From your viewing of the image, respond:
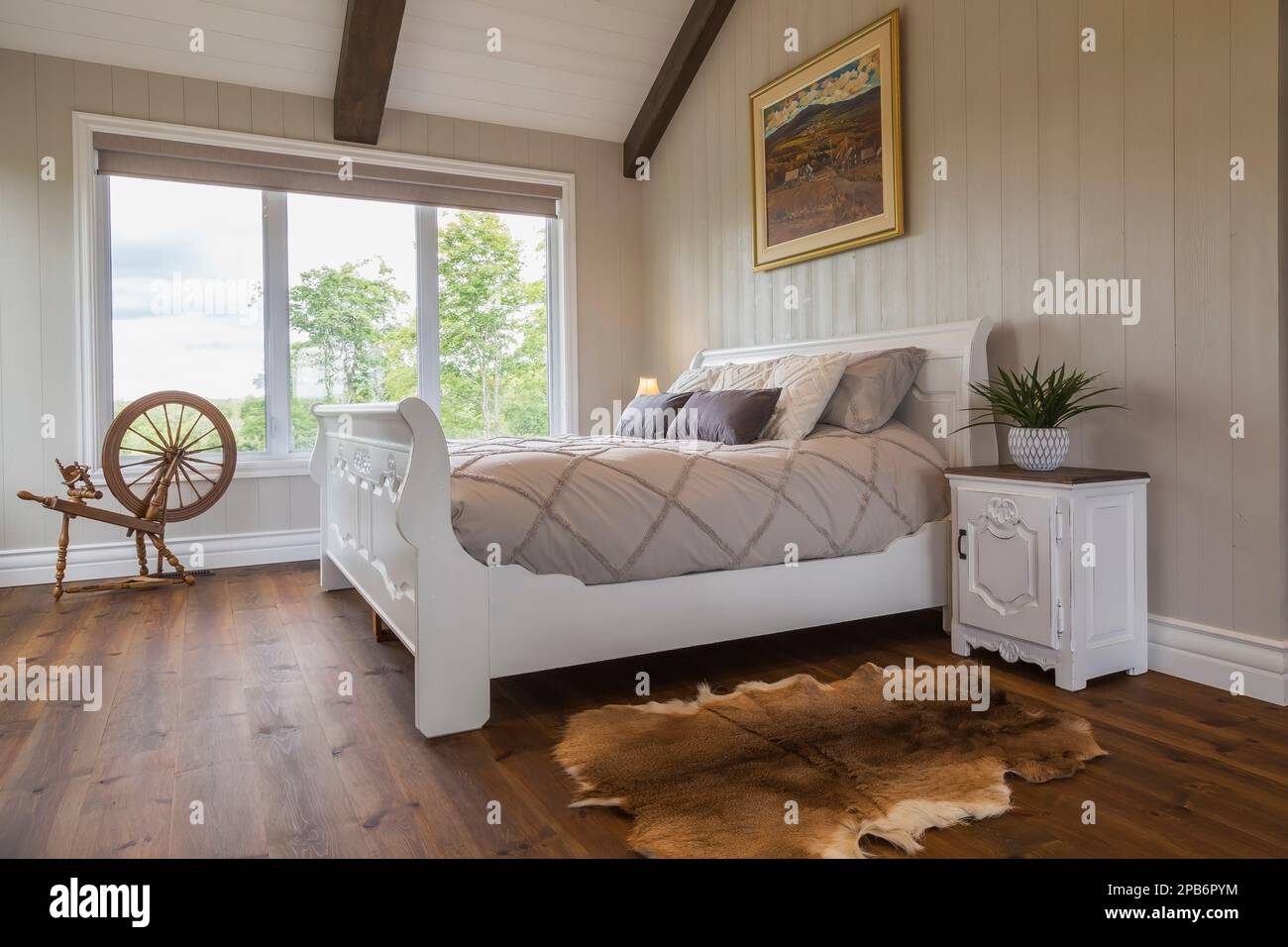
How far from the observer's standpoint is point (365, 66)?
13.9ft

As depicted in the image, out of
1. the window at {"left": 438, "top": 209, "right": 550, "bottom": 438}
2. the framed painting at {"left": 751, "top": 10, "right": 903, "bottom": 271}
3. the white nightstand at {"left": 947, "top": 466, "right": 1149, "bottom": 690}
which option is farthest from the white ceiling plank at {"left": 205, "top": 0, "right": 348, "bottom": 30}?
the white nightstand at {"left": 947, "top": 466, "right": 1149, "bottom": 690}

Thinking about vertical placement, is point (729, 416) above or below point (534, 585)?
above

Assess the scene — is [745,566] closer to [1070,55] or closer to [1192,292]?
[1192,292]

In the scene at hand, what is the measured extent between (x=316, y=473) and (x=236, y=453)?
91 centimetres

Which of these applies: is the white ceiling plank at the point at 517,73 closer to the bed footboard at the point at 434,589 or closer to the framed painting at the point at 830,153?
the framed painting at the point at 830,153

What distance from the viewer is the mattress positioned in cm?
217

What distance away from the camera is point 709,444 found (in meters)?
2.98

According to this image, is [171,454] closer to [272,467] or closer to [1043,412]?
[272,467]

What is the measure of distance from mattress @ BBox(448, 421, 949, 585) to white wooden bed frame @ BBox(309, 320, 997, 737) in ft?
0.16

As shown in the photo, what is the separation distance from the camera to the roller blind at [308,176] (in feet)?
13.8

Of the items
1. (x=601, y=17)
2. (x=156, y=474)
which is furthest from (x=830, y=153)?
(x=156, y=474)

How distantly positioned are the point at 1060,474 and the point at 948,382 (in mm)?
788

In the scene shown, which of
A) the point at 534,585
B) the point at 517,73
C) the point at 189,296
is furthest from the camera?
the point at 517,73

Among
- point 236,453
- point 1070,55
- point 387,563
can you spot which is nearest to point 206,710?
point 387,563
